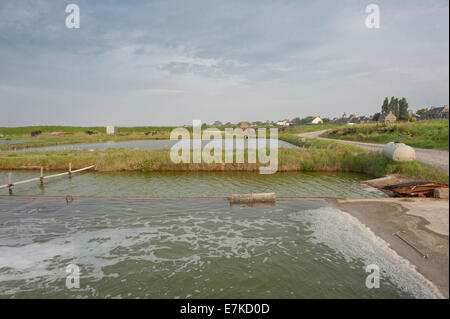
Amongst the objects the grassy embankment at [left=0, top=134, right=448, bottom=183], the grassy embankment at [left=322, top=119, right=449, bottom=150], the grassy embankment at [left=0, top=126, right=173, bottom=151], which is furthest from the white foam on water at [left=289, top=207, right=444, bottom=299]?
the grassy embankment at [left=0, top=126, right=173, bottom=151]

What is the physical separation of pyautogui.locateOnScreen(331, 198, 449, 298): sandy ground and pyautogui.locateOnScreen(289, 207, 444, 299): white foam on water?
0.26m

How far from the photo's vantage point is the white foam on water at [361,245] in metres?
7.15

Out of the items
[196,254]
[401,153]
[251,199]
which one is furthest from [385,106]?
[196,254]

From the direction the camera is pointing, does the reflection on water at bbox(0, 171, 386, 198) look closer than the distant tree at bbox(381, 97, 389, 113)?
Yes

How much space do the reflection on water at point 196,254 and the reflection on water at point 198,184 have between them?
4.23 meters

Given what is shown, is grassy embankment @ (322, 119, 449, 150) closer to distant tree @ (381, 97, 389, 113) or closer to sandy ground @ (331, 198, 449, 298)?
sandy ground @ (331, 198, 449, 298)

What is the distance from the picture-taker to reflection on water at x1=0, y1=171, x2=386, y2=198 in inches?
760

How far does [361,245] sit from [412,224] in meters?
2.86

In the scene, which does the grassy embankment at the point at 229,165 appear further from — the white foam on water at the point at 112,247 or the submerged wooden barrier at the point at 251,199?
the white foam on water at the point at 112,247

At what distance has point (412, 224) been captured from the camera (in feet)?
34.7
